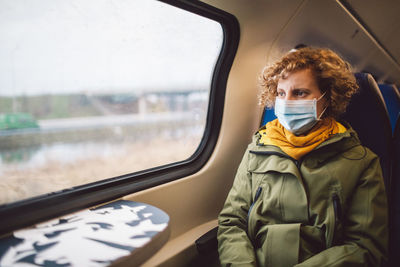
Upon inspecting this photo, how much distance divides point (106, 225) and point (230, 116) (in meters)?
1.37

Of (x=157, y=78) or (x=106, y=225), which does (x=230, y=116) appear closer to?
(x=157, y=78)

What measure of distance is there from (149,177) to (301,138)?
0.96 metres

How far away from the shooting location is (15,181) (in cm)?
120

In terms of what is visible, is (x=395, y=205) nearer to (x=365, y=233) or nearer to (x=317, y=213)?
(x=365, y=233)

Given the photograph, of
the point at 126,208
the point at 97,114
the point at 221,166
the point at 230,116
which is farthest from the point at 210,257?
the point at 97,114

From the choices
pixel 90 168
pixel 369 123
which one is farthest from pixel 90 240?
pixel 369 123

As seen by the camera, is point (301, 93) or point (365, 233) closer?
point (365, 233)

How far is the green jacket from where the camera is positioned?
118cm

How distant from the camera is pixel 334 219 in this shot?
1.21 meters

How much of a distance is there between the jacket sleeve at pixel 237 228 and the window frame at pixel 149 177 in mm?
470

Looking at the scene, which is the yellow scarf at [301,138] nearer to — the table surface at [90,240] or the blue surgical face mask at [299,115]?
the blue surgical face mask at [299,115]

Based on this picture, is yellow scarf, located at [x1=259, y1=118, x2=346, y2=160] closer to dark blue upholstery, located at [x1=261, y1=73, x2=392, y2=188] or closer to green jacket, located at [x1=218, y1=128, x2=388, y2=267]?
green jacket, located at [x1=218, y1=128, x2=388, y2=267]

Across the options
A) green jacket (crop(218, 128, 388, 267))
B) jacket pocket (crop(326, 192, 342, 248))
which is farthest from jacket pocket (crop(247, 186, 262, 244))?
jacket pocket (crop(326, 192, 342, 248))

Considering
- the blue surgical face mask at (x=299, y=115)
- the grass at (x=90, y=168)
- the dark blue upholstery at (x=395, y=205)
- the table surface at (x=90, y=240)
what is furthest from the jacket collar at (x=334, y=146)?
the grass at (x=90, y=168)
